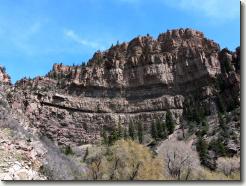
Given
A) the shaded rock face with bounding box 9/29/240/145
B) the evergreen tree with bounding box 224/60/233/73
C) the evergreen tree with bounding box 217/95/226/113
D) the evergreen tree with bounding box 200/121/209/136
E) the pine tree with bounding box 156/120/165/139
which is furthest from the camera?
the evergreen tree with bounding box 224/60/233/73

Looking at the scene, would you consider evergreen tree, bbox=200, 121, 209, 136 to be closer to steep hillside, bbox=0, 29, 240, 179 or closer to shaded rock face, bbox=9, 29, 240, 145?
steep hillside, bbox=0, 29, 240, 179

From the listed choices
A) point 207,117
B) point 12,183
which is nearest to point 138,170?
point 12,183

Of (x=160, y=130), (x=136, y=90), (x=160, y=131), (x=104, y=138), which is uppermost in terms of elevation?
(x=136, y=90)

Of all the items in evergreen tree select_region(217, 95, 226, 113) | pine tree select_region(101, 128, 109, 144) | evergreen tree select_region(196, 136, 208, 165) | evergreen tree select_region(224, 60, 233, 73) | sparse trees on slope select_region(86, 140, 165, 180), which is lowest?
sparse trees on slope select_region(86, 140, 165, 180)

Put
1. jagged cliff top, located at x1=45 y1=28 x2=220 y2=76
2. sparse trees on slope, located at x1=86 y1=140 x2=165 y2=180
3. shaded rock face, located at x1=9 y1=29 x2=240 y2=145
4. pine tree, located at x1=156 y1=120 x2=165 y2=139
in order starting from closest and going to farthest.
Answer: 1. sparse trees on slope, located at x1=86 y1=140 x2=165 y2=180
2. pine tree, located at x1=156 y1=120 x2=165 y2=139
3. shaded rock face, located at x1=9 y1=29 x2=240 y2=145
4. jagged cliff top, located at x1=45 y1=28 x2=220 y2=76

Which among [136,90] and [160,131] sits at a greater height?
[136,90]

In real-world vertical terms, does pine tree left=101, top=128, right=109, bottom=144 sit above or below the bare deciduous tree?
above

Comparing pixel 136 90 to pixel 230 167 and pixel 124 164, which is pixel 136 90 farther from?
pixel 124 164

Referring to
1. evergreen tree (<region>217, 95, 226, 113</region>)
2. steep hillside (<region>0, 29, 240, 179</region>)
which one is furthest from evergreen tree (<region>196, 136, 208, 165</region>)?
evergreen tree (<region>217, 95, 226, 113</region>)

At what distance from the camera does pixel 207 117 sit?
60219 millimetres

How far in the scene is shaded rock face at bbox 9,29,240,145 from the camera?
2689 inches

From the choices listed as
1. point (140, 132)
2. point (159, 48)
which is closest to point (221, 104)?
point (140, 132)

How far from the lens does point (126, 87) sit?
75000 mm

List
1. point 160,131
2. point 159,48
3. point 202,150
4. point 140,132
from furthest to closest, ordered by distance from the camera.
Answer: point 159,48
point 140,132
point 160,131
point 202,150
